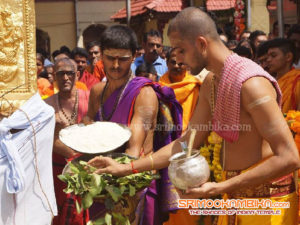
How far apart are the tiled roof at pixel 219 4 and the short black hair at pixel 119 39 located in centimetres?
1240

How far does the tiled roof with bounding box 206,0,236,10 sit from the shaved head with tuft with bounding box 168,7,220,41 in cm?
1350

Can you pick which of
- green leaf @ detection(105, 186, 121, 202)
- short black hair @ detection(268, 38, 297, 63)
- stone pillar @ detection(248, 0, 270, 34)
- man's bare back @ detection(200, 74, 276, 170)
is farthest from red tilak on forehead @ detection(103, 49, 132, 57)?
stone pillar @ detection(248, 0, 270, 34)

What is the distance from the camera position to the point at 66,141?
3.67 metres

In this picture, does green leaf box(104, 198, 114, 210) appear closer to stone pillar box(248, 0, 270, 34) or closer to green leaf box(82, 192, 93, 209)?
green leaf box(82, 192, 93, 209)

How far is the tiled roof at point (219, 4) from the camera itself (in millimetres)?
16495

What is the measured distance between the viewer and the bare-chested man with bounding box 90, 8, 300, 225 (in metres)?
2.75

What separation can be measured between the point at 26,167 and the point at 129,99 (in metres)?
1.03

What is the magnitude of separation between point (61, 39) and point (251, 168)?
21523mm

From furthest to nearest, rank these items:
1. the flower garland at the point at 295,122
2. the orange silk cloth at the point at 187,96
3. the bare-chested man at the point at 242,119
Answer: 1. the orange silk cloth at the point at 187,96
2. the flower garland at the point at 295,122
3. the bare-chested man at the point at 242,119

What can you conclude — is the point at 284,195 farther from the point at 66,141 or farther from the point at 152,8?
the point at 152,8

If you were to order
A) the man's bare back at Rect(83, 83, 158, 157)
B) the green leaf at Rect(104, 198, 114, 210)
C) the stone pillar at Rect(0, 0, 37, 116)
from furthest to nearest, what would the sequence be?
the stone pillar at Rect(0, 0, 37, 116)
the man's bare back at Rect(83, 83, 158, 157)
the green leaf at Rect(104, 198, 114, 210)

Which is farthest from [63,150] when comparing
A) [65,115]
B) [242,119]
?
[242,119]

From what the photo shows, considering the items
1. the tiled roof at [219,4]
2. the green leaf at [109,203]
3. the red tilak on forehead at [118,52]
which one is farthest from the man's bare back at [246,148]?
the tiled roof at [219,4]

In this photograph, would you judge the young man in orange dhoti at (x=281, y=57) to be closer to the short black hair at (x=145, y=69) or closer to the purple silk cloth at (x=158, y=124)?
the purple silk cloth at (x=158, y=124)
